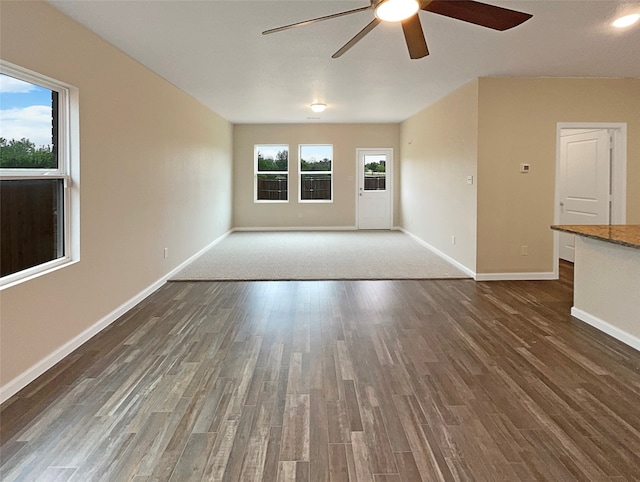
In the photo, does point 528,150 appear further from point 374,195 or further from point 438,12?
point 374,195

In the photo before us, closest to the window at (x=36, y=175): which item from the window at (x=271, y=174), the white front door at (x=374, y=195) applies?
the window at (x=271, y=174)

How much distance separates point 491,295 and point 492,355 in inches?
72.5

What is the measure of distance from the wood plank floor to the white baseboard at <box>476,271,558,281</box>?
142cm

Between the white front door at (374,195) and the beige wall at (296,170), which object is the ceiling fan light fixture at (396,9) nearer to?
the beige wall at (296,170)

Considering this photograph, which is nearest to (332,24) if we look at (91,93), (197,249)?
(91,93)

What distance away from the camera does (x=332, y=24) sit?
12.1 feet

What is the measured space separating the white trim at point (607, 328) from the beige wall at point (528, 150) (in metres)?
1.59

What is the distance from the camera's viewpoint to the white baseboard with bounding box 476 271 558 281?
579 cm

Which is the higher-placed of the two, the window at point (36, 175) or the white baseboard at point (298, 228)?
the window at point (36, 175)

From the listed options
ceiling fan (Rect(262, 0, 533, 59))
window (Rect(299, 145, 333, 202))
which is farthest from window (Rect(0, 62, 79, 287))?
window (Rect(299, 145, 333, 202))

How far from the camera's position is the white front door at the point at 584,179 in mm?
5980

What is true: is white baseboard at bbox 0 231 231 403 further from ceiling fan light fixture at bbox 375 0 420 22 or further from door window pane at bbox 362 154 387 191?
door window pane at bbox 362 154 387 191

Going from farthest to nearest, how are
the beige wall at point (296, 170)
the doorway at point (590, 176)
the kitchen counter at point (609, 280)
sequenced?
the beige wall at point (296, 170) < the doorway at point (590, 176) < the kitchen counter at point (609, 280)

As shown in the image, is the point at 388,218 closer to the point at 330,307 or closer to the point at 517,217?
the point at 517,217
